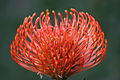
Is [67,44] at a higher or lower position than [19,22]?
higher

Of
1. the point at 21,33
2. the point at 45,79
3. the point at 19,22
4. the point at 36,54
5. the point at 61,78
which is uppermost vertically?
the point at 21,33

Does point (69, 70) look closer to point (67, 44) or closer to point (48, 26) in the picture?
point (67, 44)

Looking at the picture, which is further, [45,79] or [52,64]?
[45,79]

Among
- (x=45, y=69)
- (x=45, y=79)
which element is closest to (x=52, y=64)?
(x=45, y=69)

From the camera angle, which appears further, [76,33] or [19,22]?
[19,22]

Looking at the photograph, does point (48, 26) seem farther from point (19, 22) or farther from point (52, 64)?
point (19, 22)

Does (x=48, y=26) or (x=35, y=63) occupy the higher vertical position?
(x=48, y=26)

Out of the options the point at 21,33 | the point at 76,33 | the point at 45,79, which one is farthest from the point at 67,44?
the point at 45,79
